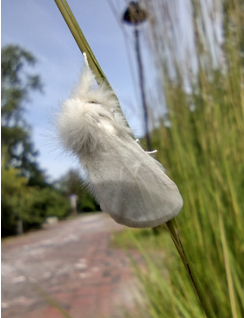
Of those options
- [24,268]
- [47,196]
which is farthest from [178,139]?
[47,196]

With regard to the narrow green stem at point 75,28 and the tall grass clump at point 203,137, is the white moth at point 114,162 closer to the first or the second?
the narrow green stem at point 75,28

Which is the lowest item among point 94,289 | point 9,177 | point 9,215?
point 9,215

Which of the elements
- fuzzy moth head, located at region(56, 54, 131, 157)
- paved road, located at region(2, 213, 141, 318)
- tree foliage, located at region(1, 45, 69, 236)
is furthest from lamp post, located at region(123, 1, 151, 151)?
tree foliage, located at region(1, 45, 69, 236)

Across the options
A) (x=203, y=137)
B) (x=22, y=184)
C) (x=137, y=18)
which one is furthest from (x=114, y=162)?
(x=22, y=184)

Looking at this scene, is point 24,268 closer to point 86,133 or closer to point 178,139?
point 178,139

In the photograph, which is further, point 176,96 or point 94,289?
point 94,289

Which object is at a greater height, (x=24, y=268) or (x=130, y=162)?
(x=130, y=162)

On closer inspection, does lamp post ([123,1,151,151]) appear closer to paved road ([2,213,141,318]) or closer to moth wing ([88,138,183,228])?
paved road ([2,213,141,318])
